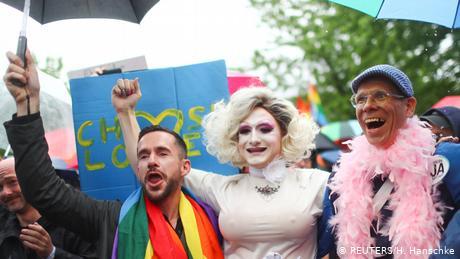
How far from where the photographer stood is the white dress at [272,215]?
312cm

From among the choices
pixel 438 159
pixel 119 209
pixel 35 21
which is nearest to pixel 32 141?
pixel 119 209

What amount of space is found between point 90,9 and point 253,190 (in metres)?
1.38

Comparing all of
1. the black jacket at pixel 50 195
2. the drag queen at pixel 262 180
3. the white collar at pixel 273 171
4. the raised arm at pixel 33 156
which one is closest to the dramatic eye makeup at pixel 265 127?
the drag queen at pixel 262 180

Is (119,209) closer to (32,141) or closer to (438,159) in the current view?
(32,141)

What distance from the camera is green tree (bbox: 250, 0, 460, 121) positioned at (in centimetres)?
1282

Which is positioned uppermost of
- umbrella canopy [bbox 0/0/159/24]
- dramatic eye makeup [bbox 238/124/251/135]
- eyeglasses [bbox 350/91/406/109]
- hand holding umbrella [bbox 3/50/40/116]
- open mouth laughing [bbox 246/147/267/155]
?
umbrella canopy [bbox 0/0/159/24]

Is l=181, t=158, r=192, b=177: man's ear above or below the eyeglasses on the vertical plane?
below

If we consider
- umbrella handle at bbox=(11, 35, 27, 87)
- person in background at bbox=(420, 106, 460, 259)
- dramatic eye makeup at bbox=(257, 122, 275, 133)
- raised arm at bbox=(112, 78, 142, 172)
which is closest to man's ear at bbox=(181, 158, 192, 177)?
raised arm at bbox=(112, 78, 142, 172)

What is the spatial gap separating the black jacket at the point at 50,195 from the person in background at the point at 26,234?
0.57ft

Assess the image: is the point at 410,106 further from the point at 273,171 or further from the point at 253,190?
the point at 253,190

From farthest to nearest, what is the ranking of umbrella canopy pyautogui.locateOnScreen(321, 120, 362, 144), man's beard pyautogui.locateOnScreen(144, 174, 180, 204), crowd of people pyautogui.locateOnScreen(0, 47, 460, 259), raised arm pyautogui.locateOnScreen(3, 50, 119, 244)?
1. umbrella canopy pyautogui.locateOnScreen(321, 120, 362, 144)
2. man's beard pyautogui.locateOnScreen(144, 174, 180, 204)
3. raised arm pyautogui.locateOnScreen(3, 50, 119, 244)
4. crowd of people pyautogui.locateOnScreen(0, 47, 460, 259)

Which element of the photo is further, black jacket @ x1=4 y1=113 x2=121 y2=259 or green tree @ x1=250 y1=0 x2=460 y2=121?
green tree @ x1=250 y1=0 x2=460 y2=121

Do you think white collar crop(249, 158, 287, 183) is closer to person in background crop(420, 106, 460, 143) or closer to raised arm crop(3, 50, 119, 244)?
raised arm crop(3, 50, 119, 244)

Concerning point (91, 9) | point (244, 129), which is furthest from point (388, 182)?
point (91, 9)
